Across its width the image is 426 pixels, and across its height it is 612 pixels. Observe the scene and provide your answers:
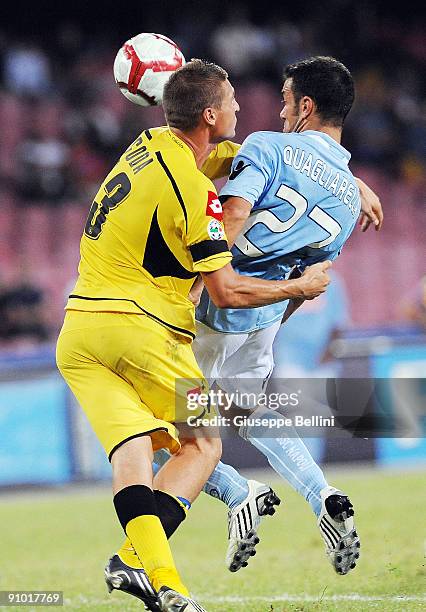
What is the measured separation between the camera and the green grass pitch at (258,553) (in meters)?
4.95

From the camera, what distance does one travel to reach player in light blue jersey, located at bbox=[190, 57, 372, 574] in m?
4.62

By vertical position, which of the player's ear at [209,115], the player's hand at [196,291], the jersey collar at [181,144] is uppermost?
the player's ear at [209,115]

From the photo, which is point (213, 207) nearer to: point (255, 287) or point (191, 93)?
point (255, 287)

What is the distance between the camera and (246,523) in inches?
190

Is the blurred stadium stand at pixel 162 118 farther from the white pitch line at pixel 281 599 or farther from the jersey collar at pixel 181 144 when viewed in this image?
the jersey collar at pixel 181 144

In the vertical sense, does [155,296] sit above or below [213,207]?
below

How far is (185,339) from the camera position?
170 inches

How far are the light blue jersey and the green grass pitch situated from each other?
139cm

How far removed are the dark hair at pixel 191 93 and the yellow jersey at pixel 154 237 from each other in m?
0.09

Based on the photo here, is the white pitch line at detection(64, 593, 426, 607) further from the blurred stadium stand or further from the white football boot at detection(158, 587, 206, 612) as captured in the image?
the blurred stadium stand

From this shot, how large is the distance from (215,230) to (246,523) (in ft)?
4.82

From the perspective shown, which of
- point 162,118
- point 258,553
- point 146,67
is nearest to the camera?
point 146,67

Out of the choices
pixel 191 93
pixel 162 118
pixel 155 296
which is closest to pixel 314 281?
pixel 155 296

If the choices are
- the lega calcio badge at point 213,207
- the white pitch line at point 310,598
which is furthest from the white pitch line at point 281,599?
the lega calcio badge at point 213,207
